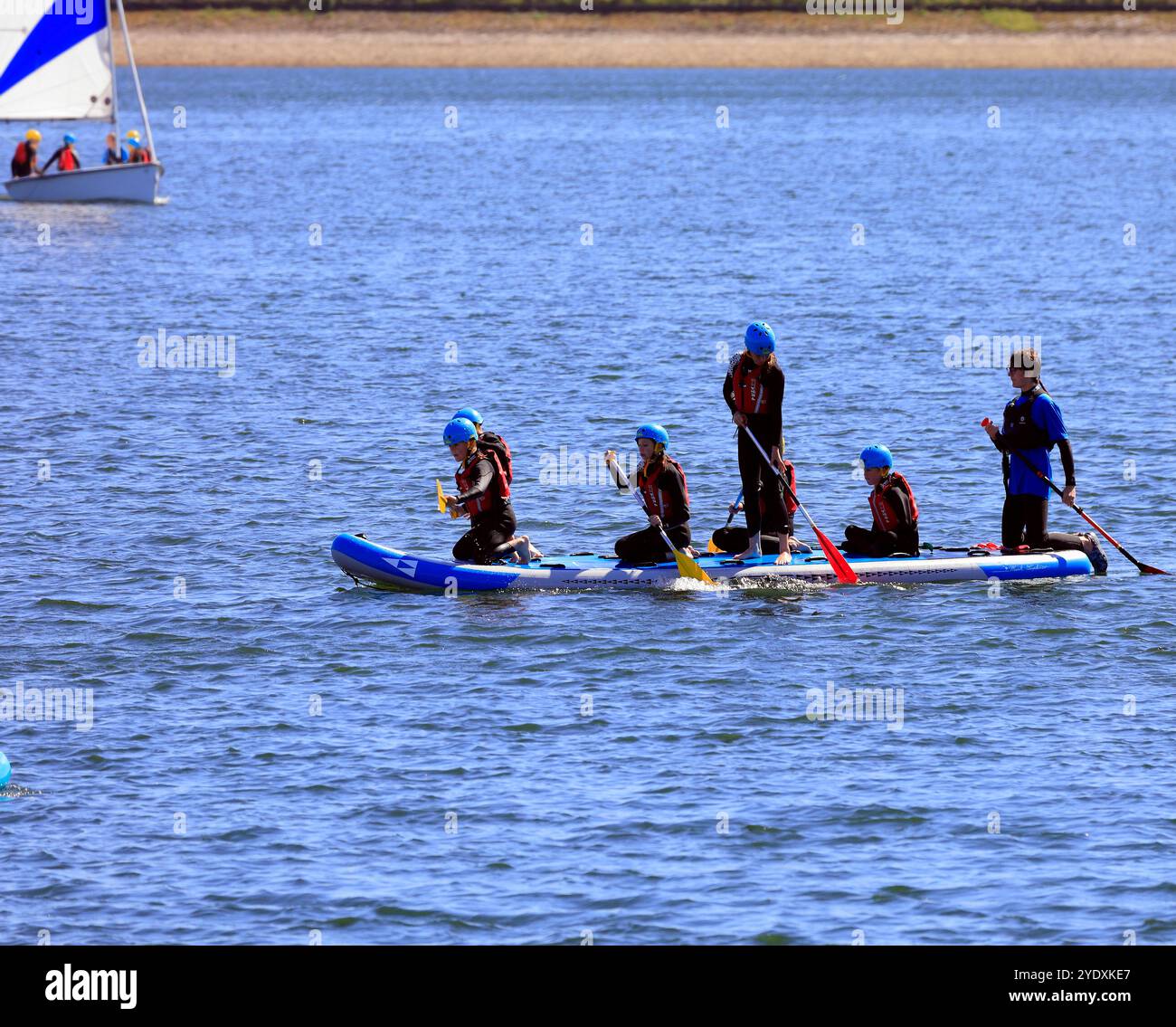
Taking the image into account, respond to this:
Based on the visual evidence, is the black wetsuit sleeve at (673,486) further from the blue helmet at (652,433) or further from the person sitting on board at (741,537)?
the person sitting on board at (741,537)

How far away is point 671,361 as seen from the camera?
35094mm

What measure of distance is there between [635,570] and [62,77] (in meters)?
40.9

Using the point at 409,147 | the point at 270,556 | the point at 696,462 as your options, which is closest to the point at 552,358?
the point at 696,462

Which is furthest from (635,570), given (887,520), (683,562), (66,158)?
(66,158)

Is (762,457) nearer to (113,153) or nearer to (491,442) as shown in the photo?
(491,442)

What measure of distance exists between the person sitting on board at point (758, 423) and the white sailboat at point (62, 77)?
128 ft

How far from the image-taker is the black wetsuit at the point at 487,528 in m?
19.3

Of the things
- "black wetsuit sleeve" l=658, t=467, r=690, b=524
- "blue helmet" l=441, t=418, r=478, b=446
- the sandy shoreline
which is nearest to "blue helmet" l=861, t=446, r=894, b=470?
"black wetsuit sleeve" l=658, t=467, r=690, b=524

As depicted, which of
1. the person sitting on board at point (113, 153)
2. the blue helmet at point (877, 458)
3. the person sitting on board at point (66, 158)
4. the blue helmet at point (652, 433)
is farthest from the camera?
the person sitting on board at point (113, 153)

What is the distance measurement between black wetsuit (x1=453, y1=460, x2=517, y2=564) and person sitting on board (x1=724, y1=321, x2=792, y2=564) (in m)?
2.33

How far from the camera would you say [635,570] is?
65.0 ft

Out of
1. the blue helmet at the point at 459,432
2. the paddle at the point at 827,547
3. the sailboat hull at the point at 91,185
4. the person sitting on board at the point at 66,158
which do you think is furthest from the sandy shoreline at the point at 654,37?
the blue helmet at the point at 459,432

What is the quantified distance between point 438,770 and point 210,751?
184 centimetres
